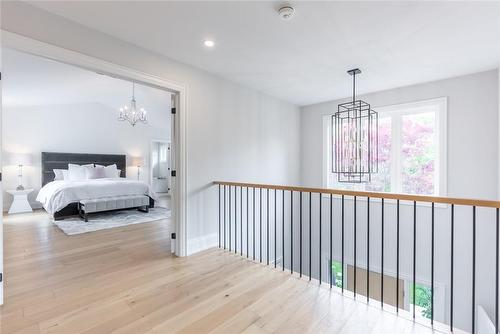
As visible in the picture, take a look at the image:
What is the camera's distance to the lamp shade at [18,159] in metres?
5.70

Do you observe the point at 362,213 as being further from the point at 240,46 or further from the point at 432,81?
the point at 240,46

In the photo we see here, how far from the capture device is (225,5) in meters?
1.85

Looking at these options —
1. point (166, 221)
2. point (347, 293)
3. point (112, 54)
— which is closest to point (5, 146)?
point (166, 221)

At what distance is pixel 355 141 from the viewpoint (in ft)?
9.59

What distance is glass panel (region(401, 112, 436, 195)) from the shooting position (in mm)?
3682

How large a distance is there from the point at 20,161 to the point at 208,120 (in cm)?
562

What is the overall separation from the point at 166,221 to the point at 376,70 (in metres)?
4.28

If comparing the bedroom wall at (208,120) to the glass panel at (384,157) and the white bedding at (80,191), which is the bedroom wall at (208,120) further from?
the white bedding at (80,191)

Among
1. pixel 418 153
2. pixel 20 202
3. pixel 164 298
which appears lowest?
pixel 164 298

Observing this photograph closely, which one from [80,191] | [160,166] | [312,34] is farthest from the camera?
[160,166]

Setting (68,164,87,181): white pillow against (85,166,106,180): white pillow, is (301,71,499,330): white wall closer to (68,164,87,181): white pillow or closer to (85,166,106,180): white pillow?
(85,166,106,180): white pillow

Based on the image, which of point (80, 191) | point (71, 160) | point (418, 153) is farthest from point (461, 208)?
point (71, 160)

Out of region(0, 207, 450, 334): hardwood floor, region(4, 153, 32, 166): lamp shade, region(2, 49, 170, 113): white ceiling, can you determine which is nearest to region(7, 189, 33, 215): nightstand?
region(4, 153, 32, 166): lamp shade

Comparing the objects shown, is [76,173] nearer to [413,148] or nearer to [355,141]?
[355,141]
